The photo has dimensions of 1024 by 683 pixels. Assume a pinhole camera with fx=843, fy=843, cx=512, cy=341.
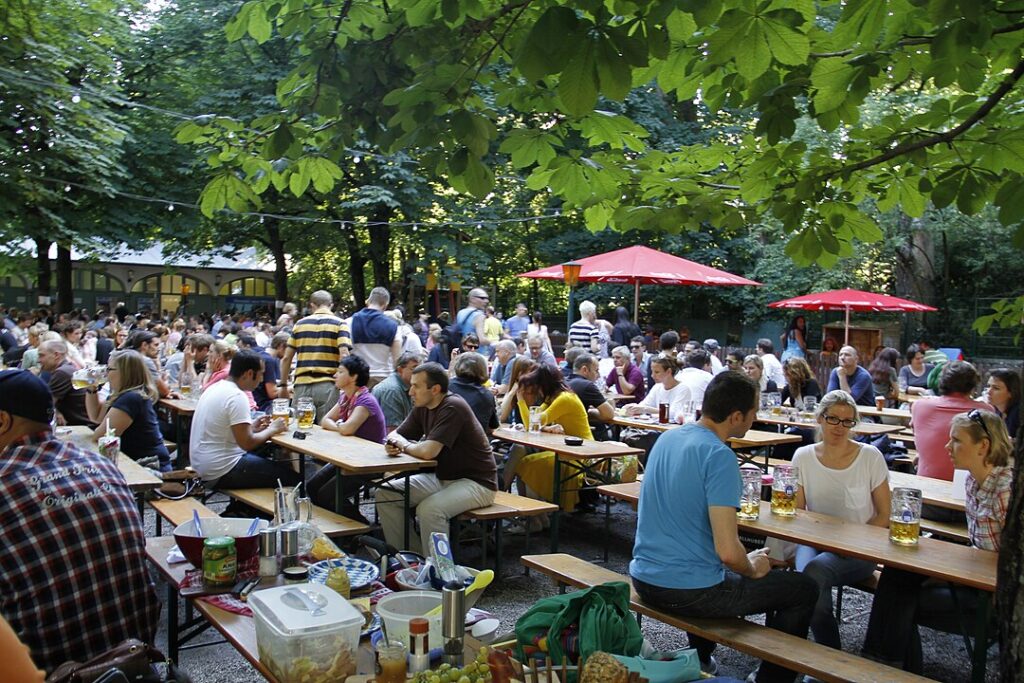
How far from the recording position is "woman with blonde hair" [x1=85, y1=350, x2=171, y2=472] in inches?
236

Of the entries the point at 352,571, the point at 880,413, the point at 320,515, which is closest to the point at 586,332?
the point at 880,413

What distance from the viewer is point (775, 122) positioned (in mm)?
3139

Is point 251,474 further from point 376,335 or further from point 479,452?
point 376,335

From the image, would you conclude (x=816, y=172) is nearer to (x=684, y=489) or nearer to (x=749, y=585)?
(x=684, y=489)

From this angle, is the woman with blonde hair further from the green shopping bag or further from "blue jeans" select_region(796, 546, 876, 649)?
"blue jeans" select_region(796, 546, 876, 649)

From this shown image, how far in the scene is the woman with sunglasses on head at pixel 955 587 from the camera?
395 cm

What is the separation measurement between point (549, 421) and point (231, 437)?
257cm

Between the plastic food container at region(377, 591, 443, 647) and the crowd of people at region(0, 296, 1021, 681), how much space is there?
1.01 m

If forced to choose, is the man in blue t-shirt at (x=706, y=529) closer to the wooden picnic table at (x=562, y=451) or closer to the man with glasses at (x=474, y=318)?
the wooden picnic table at (x=562, y=451)

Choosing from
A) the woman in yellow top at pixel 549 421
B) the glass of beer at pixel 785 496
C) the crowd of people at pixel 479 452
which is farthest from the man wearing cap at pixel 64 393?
the glass of beer at pixel 785 496

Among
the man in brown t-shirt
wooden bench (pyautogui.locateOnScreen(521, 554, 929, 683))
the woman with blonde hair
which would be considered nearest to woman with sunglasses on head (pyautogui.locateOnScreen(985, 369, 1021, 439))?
wooden bench (pyautogui.locateOnScreen(521, 554, 929, 683))

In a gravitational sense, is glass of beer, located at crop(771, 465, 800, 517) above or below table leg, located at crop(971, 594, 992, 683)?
above

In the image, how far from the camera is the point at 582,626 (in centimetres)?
275

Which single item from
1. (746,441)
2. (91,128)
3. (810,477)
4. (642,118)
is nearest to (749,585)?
(810,477)
